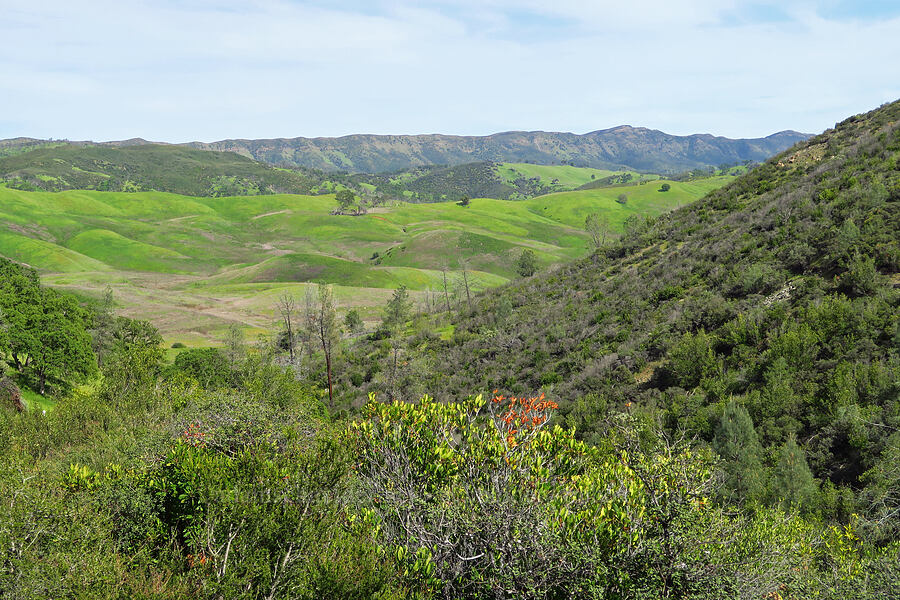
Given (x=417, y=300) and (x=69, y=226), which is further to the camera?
(x=69, y=226)

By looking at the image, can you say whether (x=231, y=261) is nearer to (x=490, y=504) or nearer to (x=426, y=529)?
(x=426, y=529)

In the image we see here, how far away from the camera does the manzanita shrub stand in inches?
336

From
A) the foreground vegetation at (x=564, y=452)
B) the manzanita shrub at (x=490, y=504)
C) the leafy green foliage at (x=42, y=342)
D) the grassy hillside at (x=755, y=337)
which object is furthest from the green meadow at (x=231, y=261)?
the manzanita shrub at (x=490, y=504)

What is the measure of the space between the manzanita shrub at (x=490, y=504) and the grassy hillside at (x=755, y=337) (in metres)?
2.29

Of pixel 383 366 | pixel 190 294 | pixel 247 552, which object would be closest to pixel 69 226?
pixel 190 294

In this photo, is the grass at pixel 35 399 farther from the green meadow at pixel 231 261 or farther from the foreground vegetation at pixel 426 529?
the foreground vegetation at pixel 426 529

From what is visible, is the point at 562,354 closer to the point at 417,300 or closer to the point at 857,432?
the point at 857,432

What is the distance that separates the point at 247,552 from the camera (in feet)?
30.4

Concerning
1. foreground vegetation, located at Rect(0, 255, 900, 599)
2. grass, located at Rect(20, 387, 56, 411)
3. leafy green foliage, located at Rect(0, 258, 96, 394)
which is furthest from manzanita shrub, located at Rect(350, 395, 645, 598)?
leafy green foliage, located at Rect(0, 258, 96, 394)

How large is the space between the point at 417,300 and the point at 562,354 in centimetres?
8434

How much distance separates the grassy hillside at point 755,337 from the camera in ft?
57.4

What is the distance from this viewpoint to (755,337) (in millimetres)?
25844

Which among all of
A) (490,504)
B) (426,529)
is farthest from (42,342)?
(490,504)

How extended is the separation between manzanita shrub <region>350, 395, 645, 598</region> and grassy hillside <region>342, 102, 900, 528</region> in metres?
2.29
